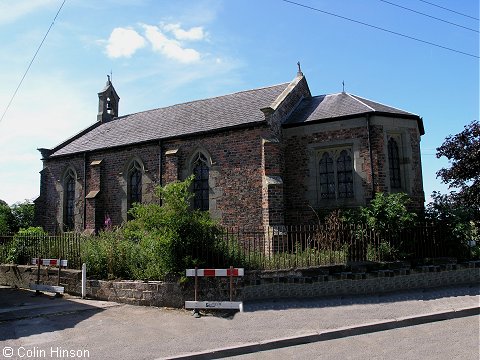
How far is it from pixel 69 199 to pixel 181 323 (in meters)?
16.5

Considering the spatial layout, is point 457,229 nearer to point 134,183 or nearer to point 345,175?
point 345,175

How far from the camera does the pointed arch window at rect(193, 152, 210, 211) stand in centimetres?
1758

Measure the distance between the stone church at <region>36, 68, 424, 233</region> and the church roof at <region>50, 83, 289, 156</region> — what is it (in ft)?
0.36

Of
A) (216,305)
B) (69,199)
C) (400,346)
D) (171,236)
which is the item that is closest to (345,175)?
(171,236)

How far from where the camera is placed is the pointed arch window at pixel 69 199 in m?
22.2

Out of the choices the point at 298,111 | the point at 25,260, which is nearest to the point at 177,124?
the point at 298,111

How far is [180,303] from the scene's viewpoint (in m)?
9.81

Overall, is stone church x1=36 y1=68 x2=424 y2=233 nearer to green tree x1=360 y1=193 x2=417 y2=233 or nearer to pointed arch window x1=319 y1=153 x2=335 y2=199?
pointed arch window x1=319 y1=153 x2=335 y2=199

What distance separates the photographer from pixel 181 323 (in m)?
8.50

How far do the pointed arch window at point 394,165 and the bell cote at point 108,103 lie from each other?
19806 mm

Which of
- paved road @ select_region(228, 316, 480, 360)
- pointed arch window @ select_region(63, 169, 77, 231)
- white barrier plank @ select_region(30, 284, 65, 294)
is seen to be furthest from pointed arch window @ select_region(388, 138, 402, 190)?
pointed arch window @ select_region(63, 169, 77, 231)

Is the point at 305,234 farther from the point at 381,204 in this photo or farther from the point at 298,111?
the point at 298,111

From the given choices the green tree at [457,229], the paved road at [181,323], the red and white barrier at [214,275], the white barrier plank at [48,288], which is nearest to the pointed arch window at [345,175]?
the green tree at [457,229]

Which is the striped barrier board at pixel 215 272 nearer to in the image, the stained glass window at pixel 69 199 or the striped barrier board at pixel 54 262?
the striped barrier board at pixel 54 262
